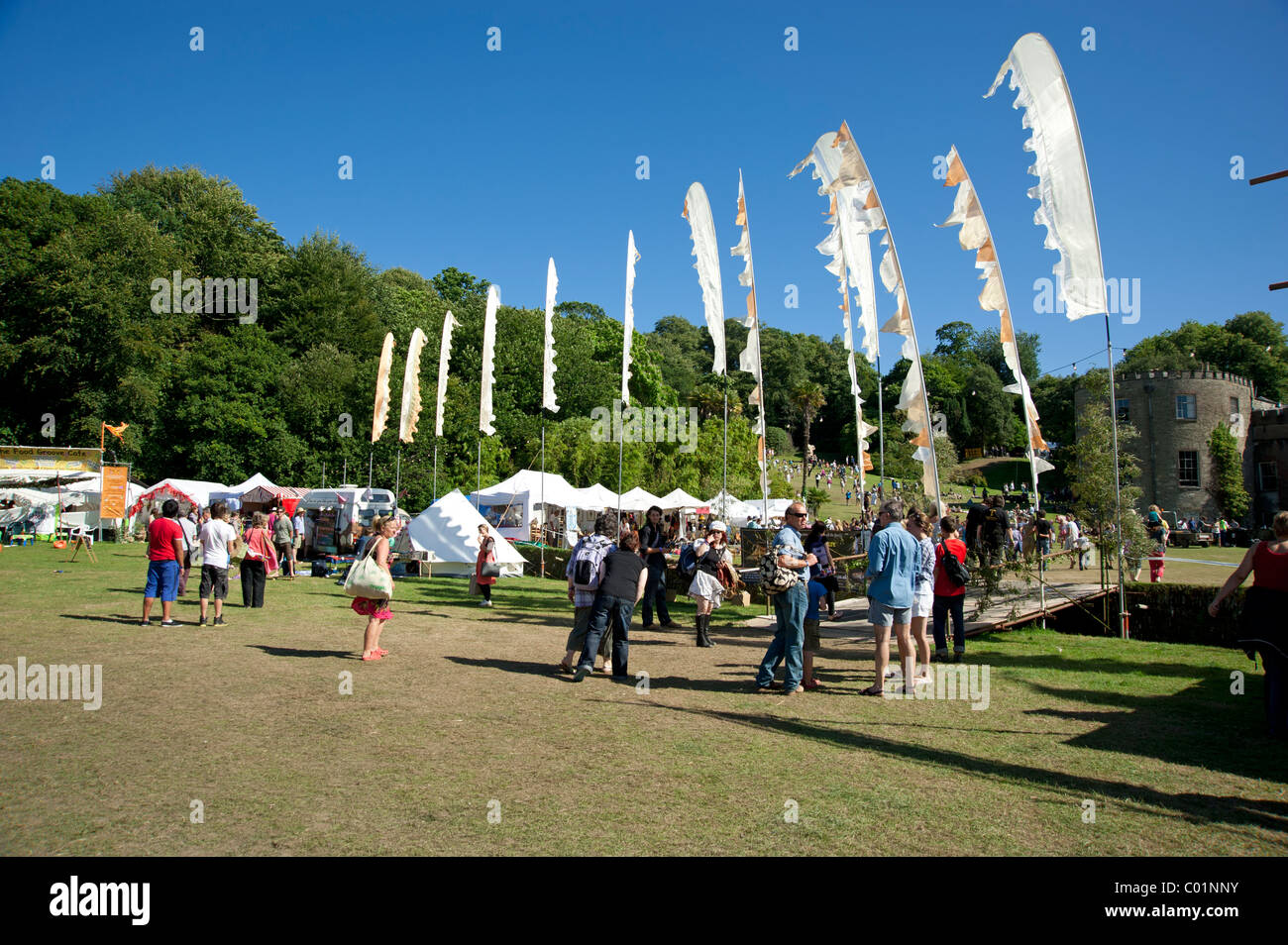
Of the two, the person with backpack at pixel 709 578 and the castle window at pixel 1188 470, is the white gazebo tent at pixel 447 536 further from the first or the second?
the castle window at pixel 1188 470

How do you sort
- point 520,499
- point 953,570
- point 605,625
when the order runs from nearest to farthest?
point 605,625 < point 953,570 < point 520,499

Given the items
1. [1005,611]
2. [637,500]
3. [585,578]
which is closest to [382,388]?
[637,500]

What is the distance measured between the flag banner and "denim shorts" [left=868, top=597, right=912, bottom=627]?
114 ft

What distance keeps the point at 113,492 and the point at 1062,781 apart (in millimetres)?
37500

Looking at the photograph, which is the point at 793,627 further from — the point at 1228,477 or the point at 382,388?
the point at 1228,477

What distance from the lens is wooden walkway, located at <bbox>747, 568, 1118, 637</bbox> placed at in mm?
12383

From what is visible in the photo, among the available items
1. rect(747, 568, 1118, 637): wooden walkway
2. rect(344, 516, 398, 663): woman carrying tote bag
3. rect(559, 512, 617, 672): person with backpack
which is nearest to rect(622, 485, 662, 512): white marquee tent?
rect(747, 568, 1118, 637): wooden walkway

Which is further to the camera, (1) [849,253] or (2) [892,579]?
(1) [849,253]

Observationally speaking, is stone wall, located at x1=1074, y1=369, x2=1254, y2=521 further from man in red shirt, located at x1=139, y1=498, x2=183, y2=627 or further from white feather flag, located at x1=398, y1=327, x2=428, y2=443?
Result: man in red shirt, located at x1=139, y1=498, x2=183, y2=627

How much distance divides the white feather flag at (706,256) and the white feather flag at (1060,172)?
24.6ft

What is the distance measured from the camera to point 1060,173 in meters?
11.4

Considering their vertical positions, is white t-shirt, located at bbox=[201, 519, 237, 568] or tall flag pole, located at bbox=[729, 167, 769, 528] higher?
tall flag pole, located at bbox=[729, 167, 769, 528]

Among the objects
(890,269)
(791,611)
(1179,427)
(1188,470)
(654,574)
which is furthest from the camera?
(1179,427)

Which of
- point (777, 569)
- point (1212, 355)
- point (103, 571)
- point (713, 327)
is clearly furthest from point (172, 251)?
point (1212, 355)
